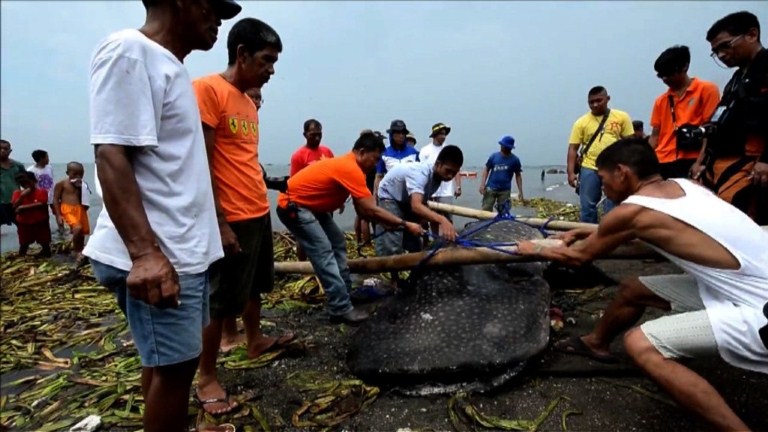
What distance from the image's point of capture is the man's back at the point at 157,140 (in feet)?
4.85

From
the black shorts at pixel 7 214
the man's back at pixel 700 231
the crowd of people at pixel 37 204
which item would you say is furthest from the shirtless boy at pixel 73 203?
the man's back at pixel 700 231

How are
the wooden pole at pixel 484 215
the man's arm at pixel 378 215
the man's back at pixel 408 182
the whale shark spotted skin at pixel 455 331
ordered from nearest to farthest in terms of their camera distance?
the whale shark spotted skin at pixel 455 331
the man's arm at pixel 378 215
the wooden pole at pixel 484 215
the man's back at pixel 408 182

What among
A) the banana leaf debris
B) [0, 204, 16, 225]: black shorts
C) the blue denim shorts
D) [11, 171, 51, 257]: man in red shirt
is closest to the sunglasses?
the banana leaf debris

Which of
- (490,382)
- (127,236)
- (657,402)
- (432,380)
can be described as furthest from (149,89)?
(657,402)

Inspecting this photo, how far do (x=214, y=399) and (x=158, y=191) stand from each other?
162 centimetres

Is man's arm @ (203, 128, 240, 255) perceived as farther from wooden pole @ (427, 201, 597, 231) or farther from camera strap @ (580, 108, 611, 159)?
camera strap @ (580, 108, 611, 159)

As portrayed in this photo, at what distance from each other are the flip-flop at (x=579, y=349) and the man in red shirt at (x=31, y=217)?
9124mm

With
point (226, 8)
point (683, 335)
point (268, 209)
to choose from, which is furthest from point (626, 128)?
point (226, 8)

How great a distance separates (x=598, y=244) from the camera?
8.47ft

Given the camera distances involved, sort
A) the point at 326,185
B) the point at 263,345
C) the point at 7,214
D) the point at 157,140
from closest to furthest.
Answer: the point at 157,140 → the point at 263,345 → the point at 326,185 → the point at 7,214

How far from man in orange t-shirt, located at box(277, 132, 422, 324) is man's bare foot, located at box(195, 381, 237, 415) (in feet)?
4.87

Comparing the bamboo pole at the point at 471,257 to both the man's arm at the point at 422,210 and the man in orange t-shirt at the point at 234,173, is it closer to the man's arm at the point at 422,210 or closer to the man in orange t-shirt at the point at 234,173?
the man's arm at the point at 422,210

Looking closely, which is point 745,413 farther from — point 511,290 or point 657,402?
point 511,290

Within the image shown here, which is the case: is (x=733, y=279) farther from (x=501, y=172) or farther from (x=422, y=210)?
(x=501, y=172)
